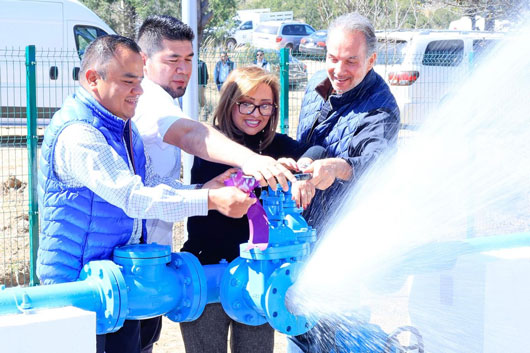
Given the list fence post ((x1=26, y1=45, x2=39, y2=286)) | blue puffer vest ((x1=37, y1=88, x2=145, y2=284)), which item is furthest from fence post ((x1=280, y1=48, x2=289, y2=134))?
blue puffer vest ((x1=37, y1=88, x2=145, y2=284))

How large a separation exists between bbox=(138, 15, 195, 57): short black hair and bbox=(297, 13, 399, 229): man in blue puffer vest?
67 cm

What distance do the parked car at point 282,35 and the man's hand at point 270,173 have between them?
27671 mm

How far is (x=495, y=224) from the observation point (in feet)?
18.2

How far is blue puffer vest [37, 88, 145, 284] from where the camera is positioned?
93.9 inches

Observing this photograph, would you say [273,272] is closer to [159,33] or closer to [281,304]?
[281,304]

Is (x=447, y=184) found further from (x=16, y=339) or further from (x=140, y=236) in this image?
(x=16, y=339)

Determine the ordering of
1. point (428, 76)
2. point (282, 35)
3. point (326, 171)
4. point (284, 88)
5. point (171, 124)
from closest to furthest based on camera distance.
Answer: point (326, 171) < point (171, 124) < point (284, 88) < point (428, 76) < point (282, 35)

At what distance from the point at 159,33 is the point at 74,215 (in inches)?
42.8

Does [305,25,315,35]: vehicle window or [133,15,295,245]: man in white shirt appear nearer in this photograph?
[133,15,295,245]: man in white shirt


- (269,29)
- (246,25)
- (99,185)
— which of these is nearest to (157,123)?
(99,185)

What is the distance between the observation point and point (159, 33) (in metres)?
3.12

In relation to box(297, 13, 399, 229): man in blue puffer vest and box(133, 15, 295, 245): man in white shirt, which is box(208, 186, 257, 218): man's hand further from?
box(297, 13, 399, 229): man in blue puffer vest

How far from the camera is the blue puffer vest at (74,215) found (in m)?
2.38

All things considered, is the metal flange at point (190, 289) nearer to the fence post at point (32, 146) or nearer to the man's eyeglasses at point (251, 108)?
the man's eyeglasses at point (251, 108)
